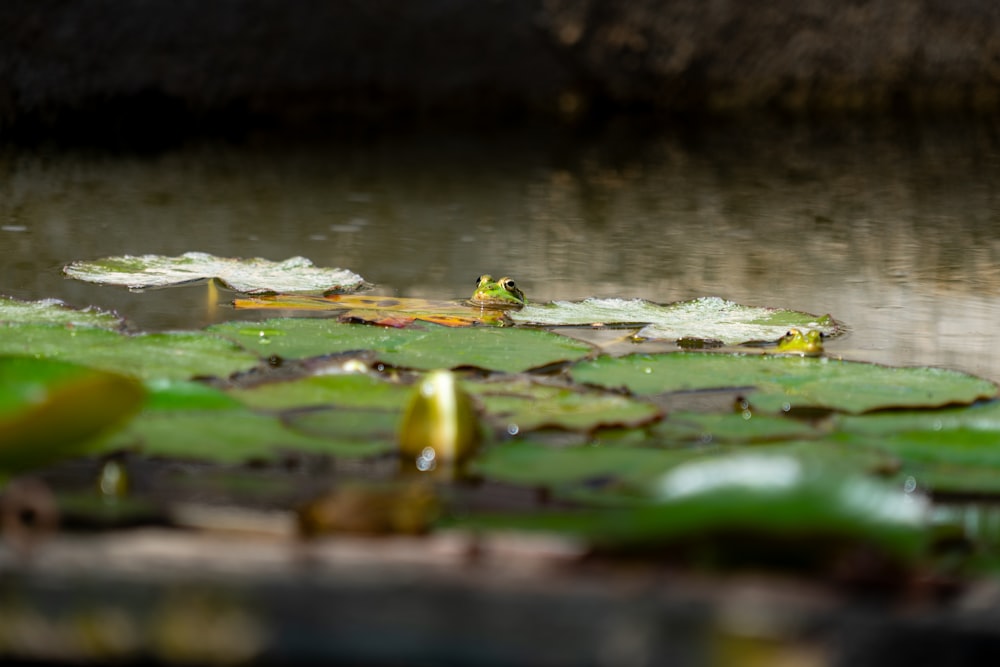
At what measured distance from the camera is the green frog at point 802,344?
126 cm

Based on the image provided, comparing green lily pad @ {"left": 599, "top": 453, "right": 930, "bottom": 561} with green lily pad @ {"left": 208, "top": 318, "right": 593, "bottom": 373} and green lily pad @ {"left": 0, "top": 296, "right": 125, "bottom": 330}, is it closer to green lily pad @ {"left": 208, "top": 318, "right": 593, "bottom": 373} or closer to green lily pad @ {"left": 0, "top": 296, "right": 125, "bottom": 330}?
Result: green lily pad @ {"left": 208, "top": 318, "right": 593, "bottom": 373}

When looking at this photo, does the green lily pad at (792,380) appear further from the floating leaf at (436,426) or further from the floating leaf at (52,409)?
the floating leaf at (52,409)

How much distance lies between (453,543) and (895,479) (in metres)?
0.38

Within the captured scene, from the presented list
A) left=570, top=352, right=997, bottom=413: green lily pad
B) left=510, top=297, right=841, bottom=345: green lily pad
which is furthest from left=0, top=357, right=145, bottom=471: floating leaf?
left=510, top=297, right=841, bottom=345: green lily pad

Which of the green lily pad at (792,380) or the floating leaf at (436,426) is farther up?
the green lily pad at (792,380)

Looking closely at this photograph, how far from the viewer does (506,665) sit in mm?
524

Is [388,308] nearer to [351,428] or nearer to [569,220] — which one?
[351,428]

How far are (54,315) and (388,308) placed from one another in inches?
15.0

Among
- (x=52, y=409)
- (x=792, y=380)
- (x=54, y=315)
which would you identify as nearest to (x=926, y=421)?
(x=792, y=380)

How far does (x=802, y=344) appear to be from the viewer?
4.12ft

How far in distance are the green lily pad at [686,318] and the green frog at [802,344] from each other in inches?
2.1

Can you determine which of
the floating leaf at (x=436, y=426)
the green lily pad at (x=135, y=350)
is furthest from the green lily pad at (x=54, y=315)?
the floating leaf at (x=436, y=426)

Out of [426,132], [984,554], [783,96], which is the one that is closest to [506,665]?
[984,554]

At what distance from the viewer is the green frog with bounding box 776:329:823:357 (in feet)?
4.12
